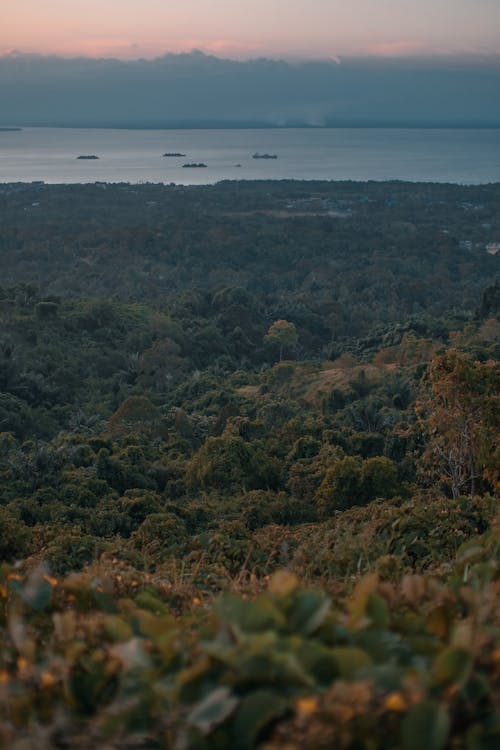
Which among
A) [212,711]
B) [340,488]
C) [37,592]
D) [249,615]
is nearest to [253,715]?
[212,711]

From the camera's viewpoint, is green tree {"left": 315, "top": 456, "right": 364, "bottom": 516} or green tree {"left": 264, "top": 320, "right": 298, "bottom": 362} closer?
green tree {"left": 315, "top": 456, "right": 364, "bottom": 516}

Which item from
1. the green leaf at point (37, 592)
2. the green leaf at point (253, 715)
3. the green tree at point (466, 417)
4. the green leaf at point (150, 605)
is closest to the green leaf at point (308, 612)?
the green leaf at point (253, 715)

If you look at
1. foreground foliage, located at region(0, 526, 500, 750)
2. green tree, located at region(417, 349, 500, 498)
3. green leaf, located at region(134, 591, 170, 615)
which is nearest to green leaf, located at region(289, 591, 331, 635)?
foreground foliage, located at region(0, 526, 500, 750)

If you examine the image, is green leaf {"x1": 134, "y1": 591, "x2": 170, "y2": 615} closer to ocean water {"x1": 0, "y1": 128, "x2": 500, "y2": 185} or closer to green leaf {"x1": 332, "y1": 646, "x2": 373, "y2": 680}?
green leaf {"x1": 332, "y1": 646, "x2": 373, "y2": 680}

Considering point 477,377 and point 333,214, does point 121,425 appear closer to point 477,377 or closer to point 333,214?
point 477,377

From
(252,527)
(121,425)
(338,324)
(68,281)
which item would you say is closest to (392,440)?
(252,527)

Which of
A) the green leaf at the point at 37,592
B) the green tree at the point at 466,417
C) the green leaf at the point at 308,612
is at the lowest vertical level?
the green tree at the point at 466,417

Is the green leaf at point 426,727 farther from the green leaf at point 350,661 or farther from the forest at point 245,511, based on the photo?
the green leaf at point 350,661

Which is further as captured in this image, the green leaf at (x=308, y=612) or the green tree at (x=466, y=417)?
the green tree at (x=466, y=417)
